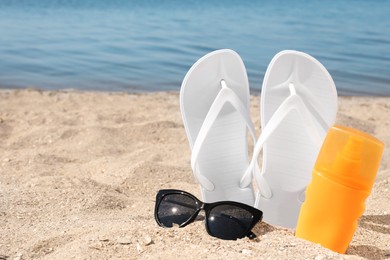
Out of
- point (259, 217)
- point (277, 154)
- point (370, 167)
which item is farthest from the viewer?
point (277, 154)

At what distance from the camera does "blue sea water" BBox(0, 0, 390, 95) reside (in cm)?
629

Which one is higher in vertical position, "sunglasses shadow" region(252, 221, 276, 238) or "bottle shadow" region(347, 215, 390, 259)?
"sunglasses shadow" region(252, 221, 276, 238)

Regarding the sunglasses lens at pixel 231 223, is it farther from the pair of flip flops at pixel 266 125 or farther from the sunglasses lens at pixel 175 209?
the pair of flip flops at pixel 266 125

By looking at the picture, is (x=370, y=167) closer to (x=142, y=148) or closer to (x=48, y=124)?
(x=142, y=148)

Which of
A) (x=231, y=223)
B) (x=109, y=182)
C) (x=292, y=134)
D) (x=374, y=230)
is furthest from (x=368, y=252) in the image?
(x=109, y=182)

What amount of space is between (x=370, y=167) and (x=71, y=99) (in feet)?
12.2

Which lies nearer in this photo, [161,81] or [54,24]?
[161,81]

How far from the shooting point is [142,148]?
3582 mm

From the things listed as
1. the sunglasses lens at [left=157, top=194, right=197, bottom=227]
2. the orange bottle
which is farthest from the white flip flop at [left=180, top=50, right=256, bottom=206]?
the orange bottle

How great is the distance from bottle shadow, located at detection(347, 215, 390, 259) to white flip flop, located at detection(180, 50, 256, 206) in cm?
51

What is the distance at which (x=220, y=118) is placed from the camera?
2627 millimetres

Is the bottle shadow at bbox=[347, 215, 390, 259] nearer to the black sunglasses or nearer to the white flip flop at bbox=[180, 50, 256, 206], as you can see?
the black sunglasses

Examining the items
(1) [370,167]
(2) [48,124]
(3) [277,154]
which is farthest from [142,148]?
(1) [370,167]

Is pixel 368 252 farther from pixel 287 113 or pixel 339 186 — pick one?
pixel 287 113
